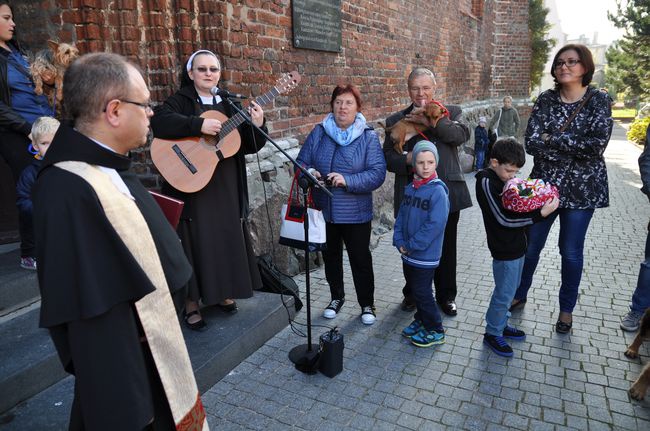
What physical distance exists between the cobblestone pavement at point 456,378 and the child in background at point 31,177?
1657 millimetres

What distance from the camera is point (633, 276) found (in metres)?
4.66

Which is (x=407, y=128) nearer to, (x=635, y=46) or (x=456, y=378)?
(x=456, y=378)

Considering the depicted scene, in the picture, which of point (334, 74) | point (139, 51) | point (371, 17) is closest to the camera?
point (139, 51)

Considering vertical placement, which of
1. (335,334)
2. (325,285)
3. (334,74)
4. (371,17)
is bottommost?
(325,285)

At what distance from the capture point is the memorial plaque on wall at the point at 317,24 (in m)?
4.80

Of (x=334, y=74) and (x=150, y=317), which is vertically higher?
(x=334, y=74)

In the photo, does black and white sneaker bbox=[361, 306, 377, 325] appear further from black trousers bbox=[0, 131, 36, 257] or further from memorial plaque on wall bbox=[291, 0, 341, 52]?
memorial plaque on wall bbox=[291, 0, 341, 52]

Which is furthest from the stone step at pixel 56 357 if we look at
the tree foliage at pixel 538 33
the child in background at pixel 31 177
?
the tree foliage at pixel 538 33

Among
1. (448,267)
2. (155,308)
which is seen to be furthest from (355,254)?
(155,308)

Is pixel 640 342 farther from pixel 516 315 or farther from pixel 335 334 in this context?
pixel 335 334

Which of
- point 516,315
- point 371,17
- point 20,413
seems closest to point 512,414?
point 516,315

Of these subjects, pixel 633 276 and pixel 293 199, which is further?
pixel 633 276

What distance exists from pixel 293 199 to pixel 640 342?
262 centimetres

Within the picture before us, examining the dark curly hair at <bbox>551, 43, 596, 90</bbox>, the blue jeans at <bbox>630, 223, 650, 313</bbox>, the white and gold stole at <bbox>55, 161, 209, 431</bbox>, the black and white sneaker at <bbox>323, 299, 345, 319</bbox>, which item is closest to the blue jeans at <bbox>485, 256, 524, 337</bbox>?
the blue jeans at <bbox>630, 223, 650, 313</bbox>
